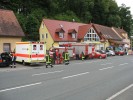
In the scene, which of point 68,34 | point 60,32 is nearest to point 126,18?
point 68,34

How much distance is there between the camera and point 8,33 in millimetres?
37500

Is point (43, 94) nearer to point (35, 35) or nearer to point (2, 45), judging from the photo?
point (2, 45)

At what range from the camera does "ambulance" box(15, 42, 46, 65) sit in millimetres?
29922

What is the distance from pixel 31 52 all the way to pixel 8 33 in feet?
29.2

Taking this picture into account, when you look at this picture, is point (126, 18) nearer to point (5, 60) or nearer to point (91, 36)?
point (91, 36)

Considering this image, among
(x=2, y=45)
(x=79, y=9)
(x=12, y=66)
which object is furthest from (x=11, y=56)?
(x=79, y=9)

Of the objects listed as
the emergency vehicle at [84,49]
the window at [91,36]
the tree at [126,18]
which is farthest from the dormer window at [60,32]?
the tree at [126,18]

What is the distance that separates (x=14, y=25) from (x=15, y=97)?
2969cm

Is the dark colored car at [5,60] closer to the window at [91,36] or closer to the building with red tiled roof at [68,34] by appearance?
the building with red tiled roof at [68,34]

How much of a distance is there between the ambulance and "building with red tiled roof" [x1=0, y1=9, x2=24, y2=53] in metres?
6.33

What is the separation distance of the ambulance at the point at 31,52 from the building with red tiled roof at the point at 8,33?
6329 millimetres

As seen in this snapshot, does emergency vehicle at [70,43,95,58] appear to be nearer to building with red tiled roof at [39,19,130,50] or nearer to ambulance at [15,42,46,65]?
building with red tiled roof at [39,19,130,50]

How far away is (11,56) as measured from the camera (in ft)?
94.1

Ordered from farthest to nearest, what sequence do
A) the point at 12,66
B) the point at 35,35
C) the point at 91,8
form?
the point at 91,8, the point at 35,35, the point at 12,66
